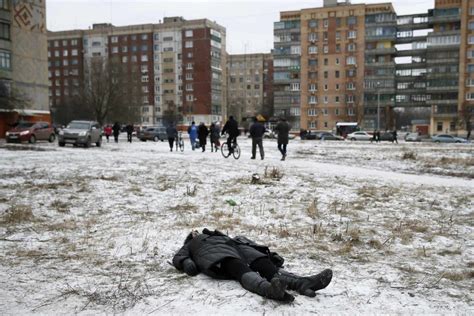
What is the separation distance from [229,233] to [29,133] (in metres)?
31.1

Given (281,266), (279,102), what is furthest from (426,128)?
(281,266)

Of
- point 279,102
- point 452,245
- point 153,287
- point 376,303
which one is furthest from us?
point 279,102

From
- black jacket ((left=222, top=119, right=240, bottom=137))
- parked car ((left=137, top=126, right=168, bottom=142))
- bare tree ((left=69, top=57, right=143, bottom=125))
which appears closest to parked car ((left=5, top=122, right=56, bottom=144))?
parked car ((left=137, top=126, right=168, bottom=142))

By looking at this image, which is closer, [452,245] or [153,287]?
[153,287]

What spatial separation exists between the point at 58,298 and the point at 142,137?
Result: 42.1 meters

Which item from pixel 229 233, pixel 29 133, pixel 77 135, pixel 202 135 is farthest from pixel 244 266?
pixel 29 133

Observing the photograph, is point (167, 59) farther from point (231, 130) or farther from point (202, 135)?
point (231, 130)

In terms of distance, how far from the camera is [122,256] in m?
5.58

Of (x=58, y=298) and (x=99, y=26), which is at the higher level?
(x=99, y=26)

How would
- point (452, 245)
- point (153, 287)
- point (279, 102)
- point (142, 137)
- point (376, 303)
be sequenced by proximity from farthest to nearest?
point (279, 102)
point (142, 137)
point (452, 245)
point (153, 287)
point (376, 303)

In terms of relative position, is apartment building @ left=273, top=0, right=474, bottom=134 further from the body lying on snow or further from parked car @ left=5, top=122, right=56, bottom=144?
the body lying on snow

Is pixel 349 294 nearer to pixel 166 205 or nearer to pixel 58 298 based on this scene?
pixel 58 298

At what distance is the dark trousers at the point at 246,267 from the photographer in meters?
4.36

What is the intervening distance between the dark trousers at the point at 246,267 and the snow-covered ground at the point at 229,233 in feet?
0.47
